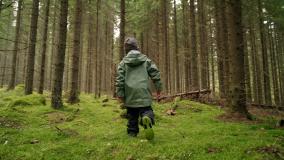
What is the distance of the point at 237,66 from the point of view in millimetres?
9375

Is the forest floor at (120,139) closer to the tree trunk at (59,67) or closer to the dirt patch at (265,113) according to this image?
the tree trunk at (59,67)

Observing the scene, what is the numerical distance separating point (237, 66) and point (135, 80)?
441 cm

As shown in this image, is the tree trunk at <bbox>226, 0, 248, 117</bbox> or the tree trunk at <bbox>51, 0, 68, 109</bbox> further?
the tree trunk at <bbox>51, 0, 68, 109</bbox>

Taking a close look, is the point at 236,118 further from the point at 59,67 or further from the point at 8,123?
the point at 8,123

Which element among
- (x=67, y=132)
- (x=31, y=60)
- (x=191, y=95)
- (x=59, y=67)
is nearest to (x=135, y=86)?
(x=67, y=132)

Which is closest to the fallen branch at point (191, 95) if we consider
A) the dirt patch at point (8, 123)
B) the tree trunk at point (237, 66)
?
the tree trunk at point (237, 66)

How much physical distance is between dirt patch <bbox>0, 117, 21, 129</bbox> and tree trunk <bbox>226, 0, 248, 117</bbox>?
268 inches

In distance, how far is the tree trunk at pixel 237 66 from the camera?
927cm

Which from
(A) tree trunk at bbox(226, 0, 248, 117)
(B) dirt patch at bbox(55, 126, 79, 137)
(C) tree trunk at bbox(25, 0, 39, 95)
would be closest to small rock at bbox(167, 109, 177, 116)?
(A) tree trunk at bbox(226, 0, 248, 117)

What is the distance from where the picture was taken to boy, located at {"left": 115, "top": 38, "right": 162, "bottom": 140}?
638 cm

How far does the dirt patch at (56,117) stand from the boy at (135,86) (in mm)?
3416

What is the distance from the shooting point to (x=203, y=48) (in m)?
24.1

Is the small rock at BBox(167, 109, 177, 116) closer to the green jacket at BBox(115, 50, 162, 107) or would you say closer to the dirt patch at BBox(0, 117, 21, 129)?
the green jacket at BBox(115, 50, 162, 107)

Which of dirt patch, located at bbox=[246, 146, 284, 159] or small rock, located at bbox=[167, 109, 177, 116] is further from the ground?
small rock, located at bbox=[167, 109, 177, 116]
